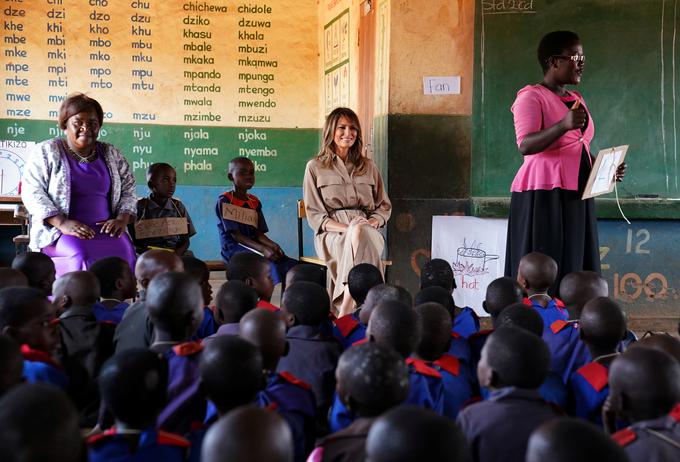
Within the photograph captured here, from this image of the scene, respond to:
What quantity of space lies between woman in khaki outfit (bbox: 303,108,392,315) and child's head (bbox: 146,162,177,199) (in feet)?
2.76

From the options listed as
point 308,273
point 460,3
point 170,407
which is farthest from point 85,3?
point 170,407

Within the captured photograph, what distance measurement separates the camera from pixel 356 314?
2.91 metres

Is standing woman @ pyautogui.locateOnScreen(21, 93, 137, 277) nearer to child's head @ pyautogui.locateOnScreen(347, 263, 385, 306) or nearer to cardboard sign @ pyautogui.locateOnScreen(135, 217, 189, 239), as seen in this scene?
cardboard sign @ pyautogui.locateOnScreen(135, 217, 189, 239)

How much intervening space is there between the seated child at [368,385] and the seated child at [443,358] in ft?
1.90

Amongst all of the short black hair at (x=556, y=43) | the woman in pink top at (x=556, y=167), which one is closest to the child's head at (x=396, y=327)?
the woman in pink top at (x=556, y=167)

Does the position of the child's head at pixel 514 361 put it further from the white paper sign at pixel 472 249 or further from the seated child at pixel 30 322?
the white paper sign at pixel 472 249

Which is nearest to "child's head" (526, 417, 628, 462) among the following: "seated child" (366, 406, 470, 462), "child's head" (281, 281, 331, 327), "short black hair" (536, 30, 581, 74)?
"seated child" (366, 406, 470, 462)

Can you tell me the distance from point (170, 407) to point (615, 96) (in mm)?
4262

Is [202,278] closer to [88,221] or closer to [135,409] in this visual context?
[88,221]

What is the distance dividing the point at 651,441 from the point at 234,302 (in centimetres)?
153

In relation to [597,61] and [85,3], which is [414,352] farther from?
[85,3]

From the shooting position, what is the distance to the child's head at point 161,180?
4543 mm

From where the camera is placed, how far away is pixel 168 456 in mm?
1550

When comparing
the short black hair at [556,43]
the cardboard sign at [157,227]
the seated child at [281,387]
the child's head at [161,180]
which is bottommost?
the seated child at [281,387]
